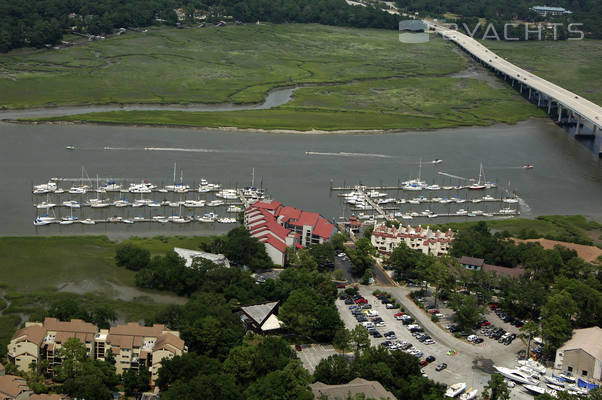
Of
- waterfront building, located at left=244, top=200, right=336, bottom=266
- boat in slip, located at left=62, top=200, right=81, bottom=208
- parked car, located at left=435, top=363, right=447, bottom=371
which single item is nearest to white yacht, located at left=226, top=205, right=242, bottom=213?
waterfront building, located at left=244, top=200, right=336, bottom=266

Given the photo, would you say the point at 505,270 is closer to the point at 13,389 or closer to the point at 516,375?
the point at 516,375

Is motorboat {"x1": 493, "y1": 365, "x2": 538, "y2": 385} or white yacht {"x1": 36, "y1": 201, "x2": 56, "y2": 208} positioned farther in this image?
white yacht {"x1": 36, "y1": 201, "x2": 56, "y2": 208}

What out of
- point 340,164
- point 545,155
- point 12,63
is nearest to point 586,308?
point 340,164

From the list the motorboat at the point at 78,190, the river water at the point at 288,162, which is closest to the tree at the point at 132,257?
the river water at the point at 288,162

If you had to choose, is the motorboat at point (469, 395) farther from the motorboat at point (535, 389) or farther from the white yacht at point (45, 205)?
the white yacht at point (45, 205)

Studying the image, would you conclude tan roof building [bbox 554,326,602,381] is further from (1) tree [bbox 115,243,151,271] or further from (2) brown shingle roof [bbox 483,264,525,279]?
(1) tree [bbox 115,243,151,271]

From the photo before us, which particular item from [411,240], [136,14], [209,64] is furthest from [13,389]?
[136,14]
